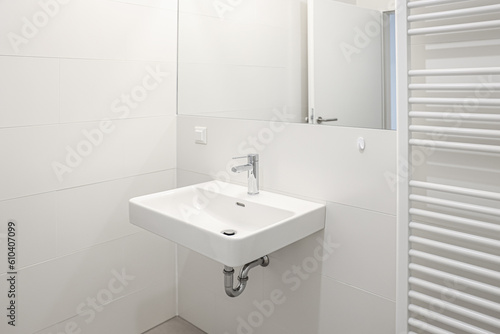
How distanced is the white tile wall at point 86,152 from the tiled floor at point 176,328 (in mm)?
37

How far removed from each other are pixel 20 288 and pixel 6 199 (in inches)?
14.9

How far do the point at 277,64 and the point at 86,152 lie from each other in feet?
3.10

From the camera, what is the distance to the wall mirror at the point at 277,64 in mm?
1400

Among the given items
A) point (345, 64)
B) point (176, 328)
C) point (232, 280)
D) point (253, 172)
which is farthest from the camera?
point (176, 328)

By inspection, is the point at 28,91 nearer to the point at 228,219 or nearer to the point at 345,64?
the point at 228,219

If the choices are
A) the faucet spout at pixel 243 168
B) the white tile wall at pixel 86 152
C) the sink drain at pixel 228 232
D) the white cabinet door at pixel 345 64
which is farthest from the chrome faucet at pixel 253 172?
the white tile wall at pixel 86 152

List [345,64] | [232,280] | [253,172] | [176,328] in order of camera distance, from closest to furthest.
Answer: [345,64]
[232,280]
[253,172]
[176,328]

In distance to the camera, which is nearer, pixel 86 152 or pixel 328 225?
pixel 328 225

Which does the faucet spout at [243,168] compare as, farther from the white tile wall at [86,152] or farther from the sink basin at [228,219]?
the white tile wall at [86,152]

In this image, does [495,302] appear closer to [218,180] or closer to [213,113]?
[218,180]

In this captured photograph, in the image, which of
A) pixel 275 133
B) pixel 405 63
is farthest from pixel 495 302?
pixel 275 133

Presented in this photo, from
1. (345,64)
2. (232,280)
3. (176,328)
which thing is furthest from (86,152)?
(345,64)

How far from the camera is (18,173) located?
1.59 metres

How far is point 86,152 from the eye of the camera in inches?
70.6
